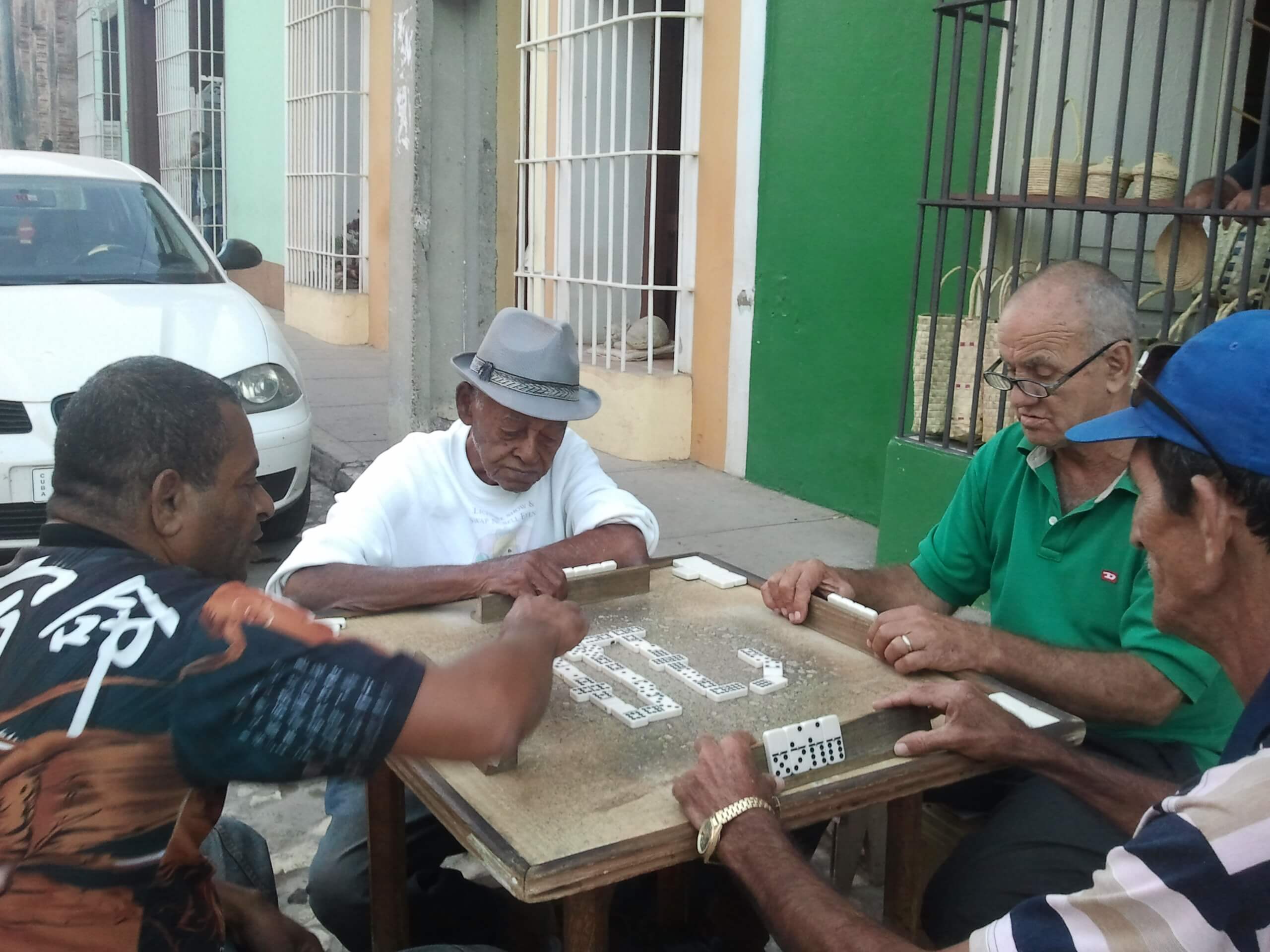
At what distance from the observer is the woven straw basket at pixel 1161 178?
160 inches

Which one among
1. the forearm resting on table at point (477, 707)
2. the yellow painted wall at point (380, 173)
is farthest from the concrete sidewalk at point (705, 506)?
the forearm resting on table at point (477, 707)

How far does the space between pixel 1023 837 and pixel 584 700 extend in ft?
2.76

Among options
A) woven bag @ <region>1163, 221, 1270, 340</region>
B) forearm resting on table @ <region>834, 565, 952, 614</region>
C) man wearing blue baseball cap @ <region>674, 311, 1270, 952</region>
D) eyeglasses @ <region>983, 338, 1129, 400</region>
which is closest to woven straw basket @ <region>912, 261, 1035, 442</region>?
woven bag @ <region>1163, 221, 1270, 340</region>

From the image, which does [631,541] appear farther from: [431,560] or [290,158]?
[290,158]

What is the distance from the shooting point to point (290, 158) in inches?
498

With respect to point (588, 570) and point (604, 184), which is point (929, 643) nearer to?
point (588, 570)

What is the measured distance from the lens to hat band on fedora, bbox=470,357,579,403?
275 centimetres

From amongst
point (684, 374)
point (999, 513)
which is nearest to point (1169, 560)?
point (999, 513)

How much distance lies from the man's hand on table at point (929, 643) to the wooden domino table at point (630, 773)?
1.2 inches

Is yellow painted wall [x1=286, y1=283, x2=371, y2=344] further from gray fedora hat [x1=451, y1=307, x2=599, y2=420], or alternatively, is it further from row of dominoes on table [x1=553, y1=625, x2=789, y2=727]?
row of dominoes on table [x1=553, y1=625, x2=789, y2=727]

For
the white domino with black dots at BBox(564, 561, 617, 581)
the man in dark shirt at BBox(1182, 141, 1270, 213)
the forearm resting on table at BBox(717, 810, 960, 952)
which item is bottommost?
the forearm resting on table at BBox(717, 810, 960, 952)

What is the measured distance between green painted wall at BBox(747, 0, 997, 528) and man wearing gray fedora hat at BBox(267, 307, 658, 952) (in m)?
2.28

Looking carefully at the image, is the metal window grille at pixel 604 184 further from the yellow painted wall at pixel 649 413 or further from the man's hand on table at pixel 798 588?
the man's hand on table at pixel 798 588

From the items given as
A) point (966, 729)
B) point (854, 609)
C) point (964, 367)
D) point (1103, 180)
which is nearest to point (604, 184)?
point (964, 367)
